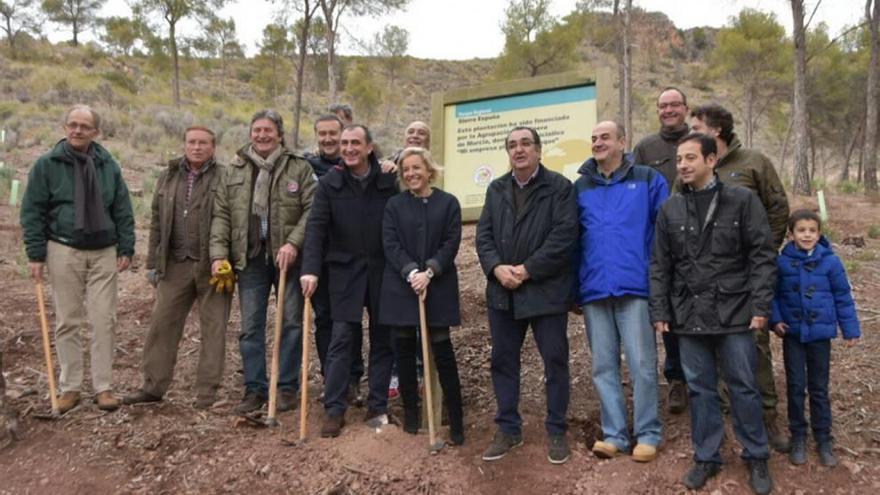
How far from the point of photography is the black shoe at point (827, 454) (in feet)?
11.8

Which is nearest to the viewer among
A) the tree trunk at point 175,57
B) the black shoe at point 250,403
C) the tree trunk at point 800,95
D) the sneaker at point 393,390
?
the black shoe at point 250,403

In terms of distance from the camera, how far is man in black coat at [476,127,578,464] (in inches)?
148

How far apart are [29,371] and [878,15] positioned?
18.2 metres

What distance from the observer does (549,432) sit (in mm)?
3855

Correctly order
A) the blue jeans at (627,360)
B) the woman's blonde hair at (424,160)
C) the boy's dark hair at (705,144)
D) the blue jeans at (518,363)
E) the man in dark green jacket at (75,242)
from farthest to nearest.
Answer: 1. the man in dark green jacket at (75,242)
2. the woman's blonde hair at (424,160)
3. the blue jeans at (518,363)
4. the blue jeans at (627,360)
5. the boy's dark hair at (705,144)

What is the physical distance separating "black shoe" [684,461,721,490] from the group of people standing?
0.02 meters

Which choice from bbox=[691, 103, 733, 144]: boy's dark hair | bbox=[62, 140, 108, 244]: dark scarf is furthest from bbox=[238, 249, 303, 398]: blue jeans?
bbox=[691, 103, 733, 144]: boy's dark hair

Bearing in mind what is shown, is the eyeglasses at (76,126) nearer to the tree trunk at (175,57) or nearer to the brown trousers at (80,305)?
the brown trousers at (80,305)

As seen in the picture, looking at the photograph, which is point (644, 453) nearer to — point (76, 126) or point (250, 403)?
point (250, 403)

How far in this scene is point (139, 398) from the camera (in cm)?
474

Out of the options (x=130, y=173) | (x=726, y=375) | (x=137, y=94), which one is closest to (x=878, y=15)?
(x=726, y=375)

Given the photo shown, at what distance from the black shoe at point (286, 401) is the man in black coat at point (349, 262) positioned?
50 centimetres

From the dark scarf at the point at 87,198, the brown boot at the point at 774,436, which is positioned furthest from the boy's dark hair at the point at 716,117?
the dark scarf at the point at 87,198

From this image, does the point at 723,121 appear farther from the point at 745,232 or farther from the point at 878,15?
the point at 878,15
